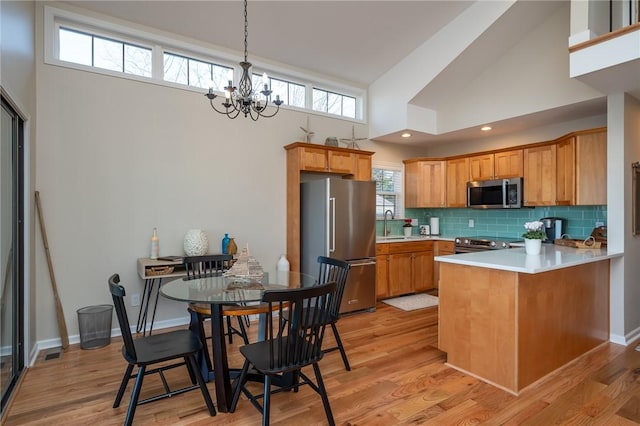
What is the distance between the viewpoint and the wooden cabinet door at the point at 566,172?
4.19 m

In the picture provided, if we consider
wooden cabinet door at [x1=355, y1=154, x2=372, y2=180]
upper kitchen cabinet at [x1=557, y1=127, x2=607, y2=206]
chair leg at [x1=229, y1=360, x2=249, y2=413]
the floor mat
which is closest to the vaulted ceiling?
upper kitchen cabinet at [x1=557, y1=127, x2=607, y2=206]

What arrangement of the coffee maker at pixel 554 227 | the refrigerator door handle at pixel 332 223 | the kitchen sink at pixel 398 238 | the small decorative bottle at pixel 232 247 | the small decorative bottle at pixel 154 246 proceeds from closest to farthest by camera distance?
the small decorative bottle at pixel 154 246 < the small decorative bottle at pixel 232 247 < the refrigerator door handle at pixel 332 223 < the coffee maker at pixel 554 227 < the kitchen sink at pixel 398 238

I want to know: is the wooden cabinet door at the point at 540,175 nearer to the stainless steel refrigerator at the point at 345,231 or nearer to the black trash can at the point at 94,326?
the stainless steel refrigerator at the point at 345,231

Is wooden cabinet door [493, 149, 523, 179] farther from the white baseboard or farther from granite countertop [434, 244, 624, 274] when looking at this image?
the white baseboard

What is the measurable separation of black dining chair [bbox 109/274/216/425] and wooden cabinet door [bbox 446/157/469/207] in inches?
178

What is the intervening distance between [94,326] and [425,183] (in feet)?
16.2

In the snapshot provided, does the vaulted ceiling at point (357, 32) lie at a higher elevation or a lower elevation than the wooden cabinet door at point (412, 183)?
higher

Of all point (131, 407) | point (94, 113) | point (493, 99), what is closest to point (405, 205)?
point (493, 99)

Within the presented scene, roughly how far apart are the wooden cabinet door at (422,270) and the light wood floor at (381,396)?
7.43ft

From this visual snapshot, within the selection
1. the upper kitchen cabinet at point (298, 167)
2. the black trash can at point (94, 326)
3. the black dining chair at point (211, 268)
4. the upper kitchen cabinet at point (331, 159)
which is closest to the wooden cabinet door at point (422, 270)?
the upper kitchen cabinet at point (331, 159)

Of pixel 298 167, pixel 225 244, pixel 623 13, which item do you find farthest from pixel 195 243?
pixel 623 13

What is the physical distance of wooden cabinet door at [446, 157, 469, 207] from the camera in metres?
5.59

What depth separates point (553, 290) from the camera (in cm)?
284

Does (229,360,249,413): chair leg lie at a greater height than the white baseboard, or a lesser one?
greater
